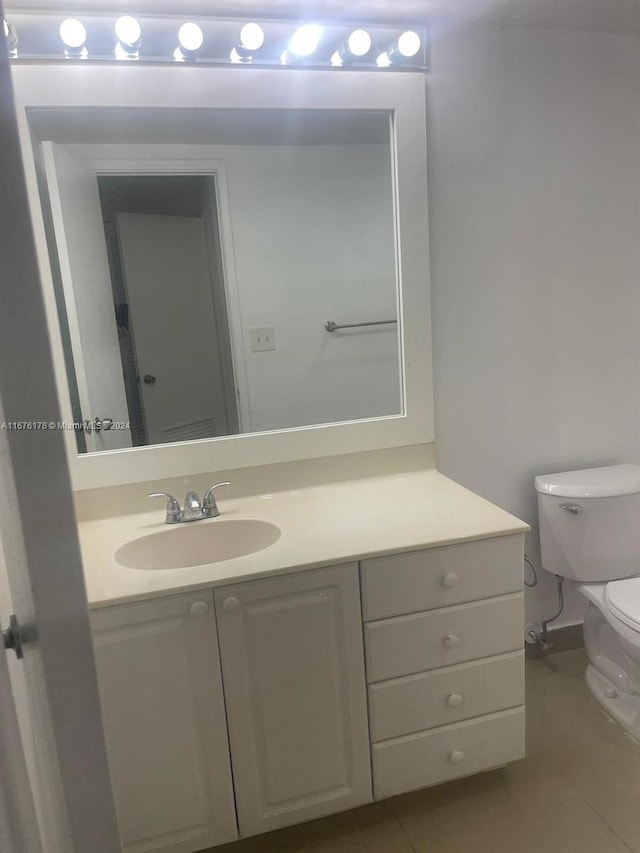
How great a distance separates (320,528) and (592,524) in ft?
3.08

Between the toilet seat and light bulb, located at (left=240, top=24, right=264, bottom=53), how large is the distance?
5.93 ft

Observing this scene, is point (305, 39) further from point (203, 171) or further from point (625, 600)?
point (625, 600)

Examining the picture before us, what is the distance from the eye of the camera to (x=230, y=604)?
4.14 feet

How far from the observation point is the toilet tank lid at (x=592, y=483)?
6.08 feet

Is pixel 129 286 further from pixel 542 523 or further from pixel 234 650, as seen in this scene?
pixel 542 523

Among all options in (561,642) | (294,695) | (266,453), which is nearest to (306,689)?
(294,695)

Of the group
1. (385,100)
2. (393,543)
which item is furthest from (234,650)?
(385,100)

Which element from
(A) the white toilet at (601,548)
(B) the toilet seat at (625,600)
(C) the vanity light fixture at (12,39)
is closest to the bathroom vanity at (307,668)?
(B) the toilet seat at (625,600)

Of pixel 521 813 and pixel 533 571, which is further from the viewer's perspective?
pixel 533 571

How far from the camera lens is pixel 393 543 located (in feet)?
4.47

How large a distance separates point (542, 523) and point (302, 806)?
1.11 metres

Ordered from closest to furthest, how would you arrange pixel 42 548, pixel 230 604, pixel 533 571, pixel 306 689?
1. pixel 42 548
2. pixel 230 604
3. pixel 306 689
4. pixel 533 571

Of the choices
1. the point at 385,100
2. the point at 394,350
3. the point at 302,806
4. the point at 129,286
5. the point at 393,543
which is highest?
the point at 385,100

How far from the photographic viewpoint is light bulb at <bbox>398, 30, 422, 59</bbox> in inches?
64.4
